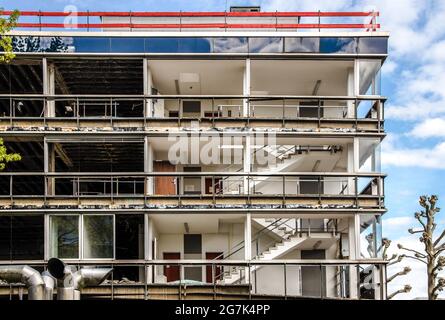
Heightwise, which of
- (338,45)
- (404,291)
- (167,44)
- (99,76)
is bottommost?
(404,291)

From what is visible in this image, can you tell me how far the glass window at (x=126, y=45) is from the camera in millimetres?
36812

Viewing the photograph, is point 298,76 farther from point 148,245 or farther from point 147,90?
point 148,245

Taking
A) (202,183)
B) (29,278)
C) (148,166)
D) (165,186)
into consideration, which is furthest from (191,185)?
(29,278)

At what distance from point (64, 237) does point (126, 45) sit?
8981 mm

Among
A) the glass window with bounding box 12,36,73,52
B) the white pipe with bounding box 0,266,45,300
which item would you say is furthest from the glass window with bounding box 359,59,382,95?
the white pipe with bounding box 0,266,45,300

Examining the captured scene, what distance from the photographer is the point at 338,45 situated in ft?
122

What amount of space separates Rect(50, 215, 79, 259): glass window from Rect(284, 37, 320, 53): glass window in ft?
39.9

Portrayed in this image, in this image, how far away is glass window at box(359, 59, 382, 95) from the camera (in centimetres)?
3725

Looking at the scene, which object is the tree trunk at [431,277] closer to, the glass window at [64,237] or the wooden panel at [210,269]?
the wooden panel at [210,269]

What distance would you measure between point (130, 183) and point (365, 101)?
11.6 meters

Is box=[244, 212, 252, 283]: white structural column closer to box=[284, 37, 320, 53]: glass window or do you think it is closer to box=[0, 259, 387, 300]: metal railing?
box=[0, 259, 387, 300]: metal railing

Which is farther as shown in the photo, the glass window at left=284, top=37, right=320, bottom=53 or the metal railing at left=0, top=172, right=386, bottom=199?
the glass window at left=284, top=37, right=320, bottom=53
